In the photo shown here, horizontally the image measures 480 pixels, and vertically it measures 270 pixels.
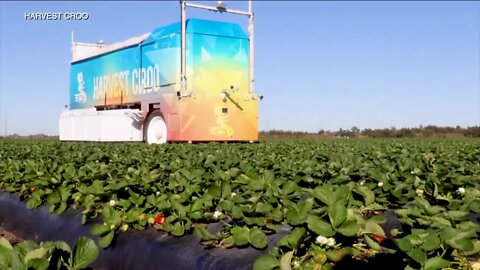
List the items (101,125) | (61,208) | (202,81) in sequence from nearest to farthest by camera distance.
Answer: (61,208) < (202,81) < (101,125)

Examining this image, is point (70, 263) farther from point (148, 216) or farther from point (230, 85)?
point (230, 85)

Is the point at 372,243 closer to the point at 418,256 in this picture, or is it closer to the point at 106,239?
the point at 418,256

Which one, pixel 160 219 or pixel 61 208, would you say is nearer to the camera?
pixel 160 219

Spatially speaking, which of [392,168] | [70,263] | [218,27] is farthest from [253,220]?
[218,27]

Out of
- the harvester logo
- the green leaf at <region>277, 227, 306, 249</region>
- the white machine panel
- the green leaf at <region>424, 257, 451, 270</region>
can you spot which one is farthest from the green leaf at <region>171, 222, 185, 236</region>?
the harvester logo

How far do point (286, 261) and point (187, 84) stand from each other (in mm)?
12425

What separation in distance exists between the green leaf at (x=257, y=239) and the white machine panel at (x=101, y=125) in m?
13.8

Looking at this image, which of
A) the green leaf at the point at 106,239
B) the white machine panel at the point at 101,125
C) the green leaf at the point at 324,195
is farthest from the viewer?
the white machine panel at the point at 101,125

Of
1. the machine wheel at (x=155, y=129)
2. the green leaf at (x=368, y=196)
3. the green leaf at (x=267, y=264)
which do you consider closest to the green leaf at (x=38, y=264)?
the green leaf at (x=267, y=264)

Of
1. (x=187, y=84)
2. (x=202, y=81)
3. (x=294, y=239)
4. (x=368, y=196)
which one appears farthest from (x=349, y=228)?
(x=202, y=81)

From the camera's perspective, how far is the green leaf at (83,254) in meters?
1.89

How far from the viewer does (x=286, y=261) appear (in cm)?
201

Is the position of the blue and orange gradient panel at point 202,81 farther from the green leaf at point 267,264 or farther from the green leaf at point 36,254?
the green leaf at point 36,254

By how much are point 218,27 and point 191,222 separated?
12.3 meters
